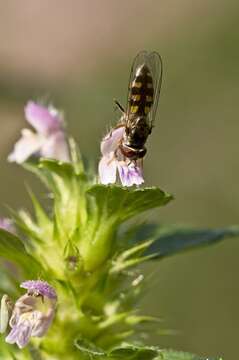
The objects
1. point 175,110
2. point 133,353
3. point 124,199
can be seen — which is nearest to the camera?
point 133,353

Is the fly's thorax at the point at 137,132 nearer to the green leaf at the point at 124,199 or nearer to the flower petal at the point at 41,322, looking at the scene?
the green leaf at the point at 124,199

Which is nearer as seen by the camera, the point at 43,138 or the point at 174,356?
the point at 174,356

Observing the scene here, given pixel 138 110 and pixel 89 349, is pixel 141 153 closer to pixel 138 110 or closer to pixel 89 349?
pixel 138 110

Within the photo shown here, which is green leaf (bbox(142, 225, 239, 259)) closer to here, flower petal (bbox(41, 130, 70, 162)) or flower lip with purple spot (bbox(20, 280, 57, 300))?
flower petal (bbox(41, 130, 70, 162))

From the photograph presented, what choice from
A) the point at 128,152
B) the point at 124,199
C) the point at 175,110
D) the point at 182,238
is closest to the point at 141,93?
the point at 128,152

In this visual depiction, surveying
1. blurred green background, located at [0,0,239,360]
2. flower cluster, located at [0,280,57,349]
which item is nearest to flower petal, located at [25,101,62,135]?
flower cluster, located at [0,280,57,349]

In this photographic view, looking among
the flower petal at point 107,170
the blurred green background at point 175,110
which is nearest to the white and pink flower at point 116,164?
the flower petal at point 107,170
